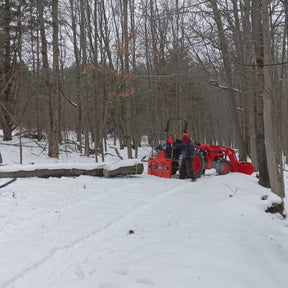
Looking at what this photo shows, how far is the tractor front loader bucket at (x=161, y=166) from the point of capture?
474 inches

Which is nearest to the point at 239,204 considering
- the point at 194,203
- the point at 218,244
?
the point at 194,203

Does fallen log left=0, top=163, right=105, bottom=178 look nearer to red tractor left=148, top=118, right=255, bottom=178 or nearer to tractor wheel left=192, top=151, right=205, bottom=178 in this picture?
red tractor left=148, top=118, right=255, bottom=178

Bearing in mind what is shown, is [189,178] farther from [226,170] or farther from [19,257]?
[19,257]

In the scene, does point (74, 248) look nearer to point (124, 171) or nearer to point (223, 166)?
point (124, 171)

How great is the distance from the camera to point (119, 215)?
6.63 meters

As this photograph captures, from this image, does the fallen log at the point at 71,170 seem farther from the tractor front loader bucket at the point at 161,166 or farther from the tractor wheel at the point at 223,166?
the tractor wheel at the point at 223,166

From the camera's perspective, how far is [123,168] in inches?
468

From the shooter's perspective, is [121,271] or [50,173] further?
[50,173]

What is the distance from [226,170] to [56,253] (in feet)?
29.4

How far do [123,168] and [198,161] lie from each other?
2715 millimetres

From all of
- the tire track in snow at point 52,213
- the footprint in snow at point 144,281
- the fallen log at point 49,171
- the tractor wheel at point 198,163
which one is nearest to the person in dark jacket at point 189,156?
the tractor wheel at point 198,163

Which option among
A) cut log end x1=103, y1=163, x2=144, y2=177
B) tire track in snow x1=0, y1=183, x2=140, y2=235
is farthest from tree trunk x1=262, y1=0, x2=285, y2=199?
cut log end x1=103, y1=163, x2=144, y2=177

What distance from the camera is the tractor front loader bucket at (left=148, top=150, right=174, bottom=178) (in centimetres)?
1205

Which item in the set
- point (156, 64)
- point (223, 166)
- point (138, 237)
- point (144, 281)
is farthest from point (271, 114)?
point (156, 64)
